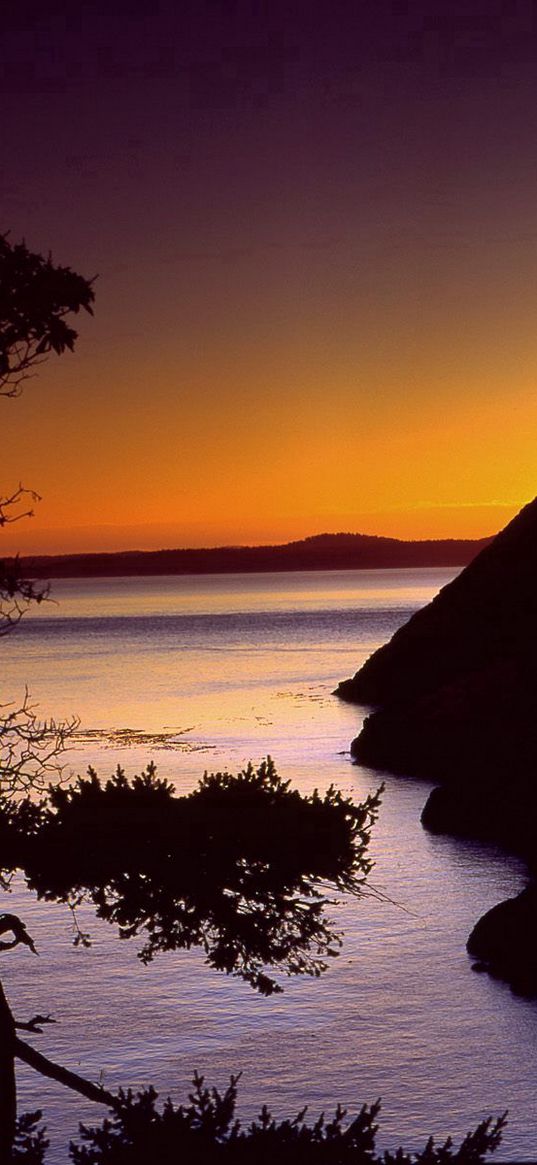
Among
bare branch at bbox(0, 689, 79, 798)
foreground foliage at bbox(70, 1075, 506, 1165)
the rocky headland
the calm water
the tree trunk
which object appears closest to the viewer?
foreground foliage at bbox(70, 1075, 506, 1165)

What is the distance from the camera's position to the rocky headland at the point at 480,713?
35.5 meters

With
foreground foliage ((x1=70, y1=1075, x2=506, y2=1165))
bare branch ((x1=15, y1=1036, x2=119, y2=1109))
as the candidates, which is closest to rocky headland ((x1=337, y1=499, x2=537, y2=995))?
foreground foliage ((x1=70, y1=1075, x2=506, y2=1165))

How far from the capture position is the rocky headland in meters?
35.5

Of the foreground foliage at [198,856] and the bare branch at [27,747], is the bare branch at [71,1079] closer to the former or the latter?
the foreground foliage at [198,856]

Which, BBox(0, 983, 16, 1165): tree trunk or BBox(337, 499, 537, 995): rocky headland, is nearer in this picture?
BBox(0, 983, 16, 1165): tree trunk

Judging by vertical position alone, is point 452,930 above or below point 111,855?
below

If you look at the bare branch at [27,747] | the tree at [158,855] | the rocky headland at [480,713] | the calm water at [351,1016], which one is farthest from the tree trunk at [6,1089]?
the rocky headland at [480,713]

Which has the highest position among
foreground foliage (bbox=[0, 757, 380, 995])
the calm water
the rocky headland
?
foreground foliage (bbox=[0, 757, 380, 995])

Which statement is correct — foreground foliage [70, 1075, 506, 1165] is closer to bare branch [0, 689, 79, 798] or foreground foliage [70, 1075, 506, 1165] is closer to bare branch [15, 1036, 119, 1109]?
bare branch [15, 1036, 119, 1109]

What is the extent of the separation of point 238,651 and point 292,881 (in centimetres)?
14982

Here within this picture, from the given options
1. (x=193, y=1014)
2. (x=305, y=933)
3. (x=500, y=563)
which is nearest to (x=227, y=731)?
(x=500, y=563)

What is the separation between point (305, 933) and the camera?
9414mm

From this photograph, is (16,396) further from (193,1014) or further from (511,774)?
(511,774)

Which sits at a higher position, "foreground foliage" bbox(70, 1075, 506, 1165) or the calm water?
"foreground foliage" bbox(70, 1075, 506, 1165)
